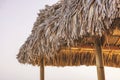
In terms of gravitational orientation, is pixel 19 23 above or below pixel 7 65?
above

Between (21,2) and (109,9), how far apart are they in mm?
10602

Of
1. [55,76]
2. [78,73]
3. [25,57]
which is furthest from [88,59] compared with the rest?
[55,76]

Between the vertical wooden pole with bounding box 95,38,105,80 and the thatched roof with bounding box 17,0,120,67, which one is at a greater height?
the thatched roof with bounding box 17,0,120,67

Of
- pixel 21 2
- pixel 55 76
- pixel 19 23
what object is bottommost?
pixel 55 76

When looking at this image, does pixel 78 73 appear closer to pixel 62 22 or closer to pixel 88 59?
pixel 88 59

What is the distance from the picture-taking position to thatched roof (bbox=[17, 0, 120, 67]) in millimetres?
3072

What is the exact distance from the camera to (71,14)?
344cm

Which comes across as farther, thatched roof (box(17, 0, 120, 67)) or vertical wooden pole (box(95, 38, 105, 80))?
vertical wooden pole (box(95, 38, 105, 80))

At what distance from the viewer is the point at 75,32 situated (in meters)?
3.38

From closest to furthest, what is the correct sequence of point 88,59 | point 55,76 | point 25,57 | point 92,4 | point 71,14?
point 92,4 → point 71,14 → point 25,57 → point 88,59 → point 55,76

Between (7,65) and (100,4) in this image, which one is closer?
(100,4)

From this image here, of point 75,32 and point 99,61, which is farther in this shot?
point 99,61

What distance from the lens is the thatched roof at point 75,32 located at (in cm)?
307

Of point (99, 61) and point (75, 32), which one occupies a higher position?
point (75, 32)
